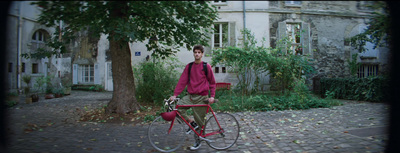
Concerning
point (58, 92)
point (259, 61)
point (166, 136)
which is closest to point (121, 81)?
point (166, 136)

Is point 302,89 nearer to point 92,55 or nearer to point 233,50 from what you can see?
point 233,50

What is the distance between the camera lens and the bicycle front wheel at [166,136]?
340 centimetres

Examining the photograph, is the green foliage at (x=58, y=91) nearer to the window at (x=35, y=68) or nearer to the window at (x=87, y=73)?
the window at (x=87, y=73)

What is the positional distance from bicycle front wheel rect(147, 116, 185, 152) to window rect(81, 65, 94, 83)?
51.6 ft

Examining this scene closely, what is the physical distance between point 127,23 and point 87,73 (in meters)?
15.1

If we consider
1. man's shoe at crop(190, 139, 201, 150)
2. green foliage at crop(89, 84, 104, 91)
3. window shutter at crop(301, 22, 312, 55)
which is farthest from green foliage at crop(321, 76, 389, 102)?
green foliage at crop(89, 84, 104, 91)

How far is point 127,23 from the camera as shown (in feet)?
13.6

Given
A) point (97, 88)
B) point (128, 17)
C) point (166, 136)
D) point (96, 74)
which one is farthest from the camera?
point (96, 74)

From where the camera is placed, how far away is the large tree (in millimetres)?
2980

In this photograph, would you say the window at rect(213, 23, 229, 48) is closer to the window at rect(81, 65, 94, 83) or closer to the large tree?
the large tree

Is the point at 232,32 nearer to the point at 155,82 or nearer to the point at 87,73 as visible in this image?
the point at 155,82

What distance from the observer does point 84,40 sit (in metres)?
16.7

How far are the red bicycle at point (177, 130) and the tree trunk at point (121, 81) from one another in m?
3.38

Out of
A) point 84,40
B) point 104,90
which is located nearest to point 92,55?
point 84,40
